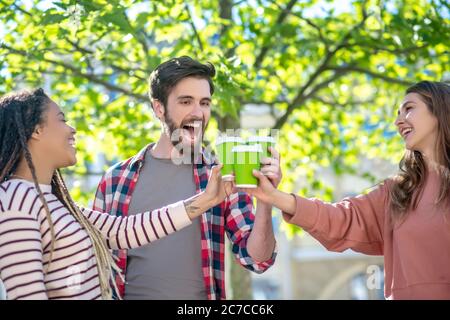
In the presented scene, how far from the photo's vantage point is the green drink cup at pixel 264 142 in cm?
311

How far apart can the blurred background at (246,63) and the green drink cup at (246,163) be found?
1150mm

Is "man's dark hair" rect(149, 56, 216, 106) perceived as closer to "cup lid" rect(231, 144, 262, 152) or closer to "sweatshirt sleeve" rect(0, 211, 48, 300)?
"cup lid" rect(231, 144, 262, 152)

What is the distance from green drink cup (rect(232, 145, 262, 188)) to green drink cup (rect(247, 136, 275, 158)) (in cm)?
2

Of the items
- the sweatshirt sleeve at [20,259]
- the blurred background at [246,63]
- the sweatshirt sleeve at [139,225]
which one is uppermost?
the blurred background at [246,63]

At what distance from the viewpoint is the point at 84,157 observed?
851 cm

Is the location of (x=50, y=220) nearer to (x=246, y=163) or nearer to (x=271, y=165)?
(x=246, y=163)

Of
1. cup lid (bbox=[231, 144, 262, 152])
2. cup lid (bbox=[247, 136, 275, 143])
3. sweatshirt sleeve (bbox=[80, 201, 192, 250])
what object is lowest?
sweatshirt sleeve (bbox=[80, 201, 192, 250])

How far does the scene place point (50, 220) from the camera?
2971mm

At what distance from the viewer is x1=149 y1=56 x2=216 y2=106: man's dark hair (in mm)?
3855

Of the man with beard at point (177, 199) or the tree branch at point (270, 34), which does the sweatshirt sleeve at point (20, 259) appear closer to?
the man with beard at point (177, 199)

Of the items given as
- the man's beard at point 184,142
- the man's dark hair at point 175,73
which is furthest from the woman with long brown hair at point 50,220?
the man's dark hair at point 175,73

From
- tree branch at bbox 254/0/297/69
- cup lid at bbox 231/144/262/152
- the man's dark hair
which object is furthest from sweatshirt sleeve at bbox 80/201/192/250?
tree branch at bbox 254/0/297/69

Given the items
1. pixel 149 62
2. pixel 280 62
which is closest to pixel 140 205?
pixel 149 62

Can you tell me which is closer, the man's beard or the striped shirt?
the striped shirt
